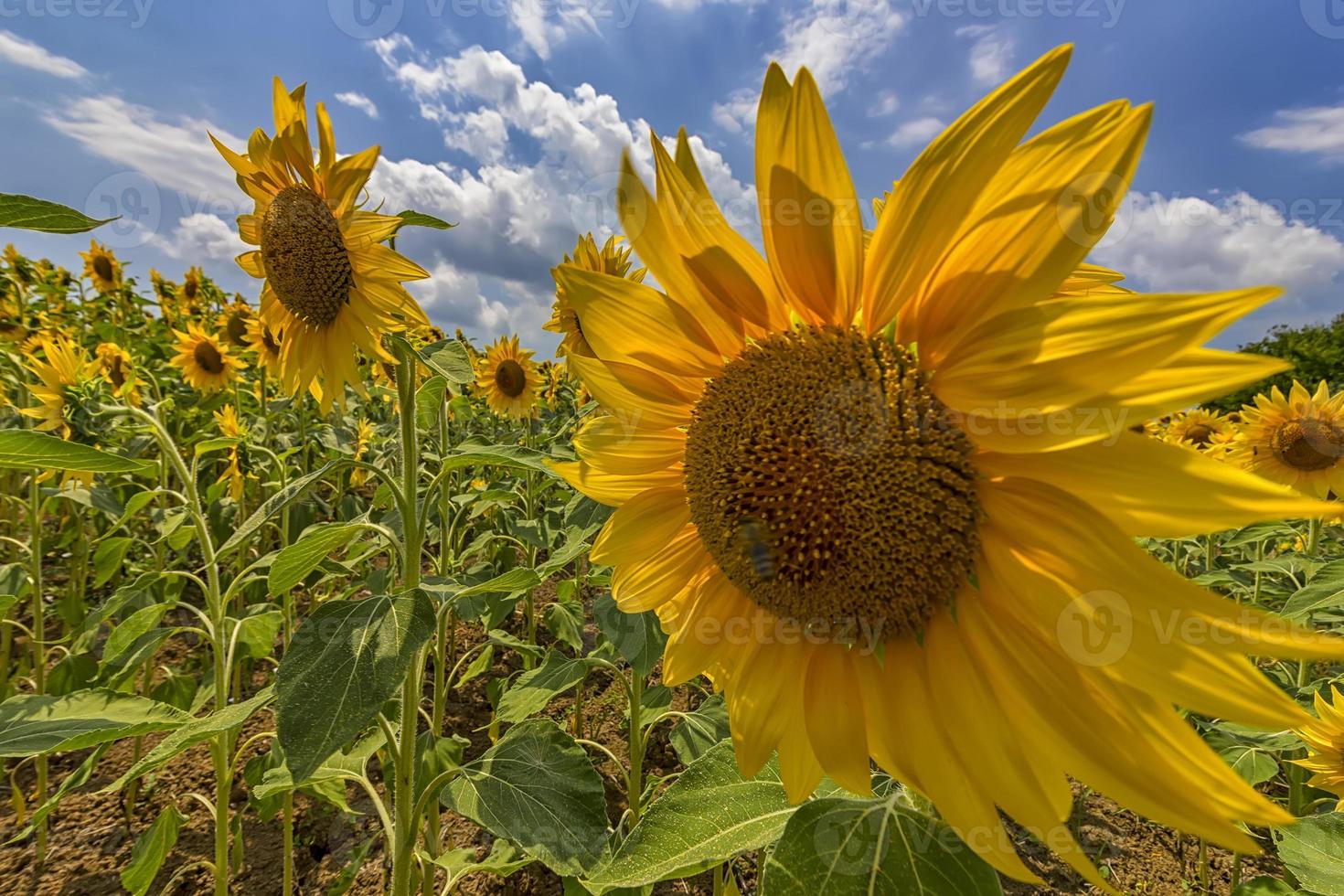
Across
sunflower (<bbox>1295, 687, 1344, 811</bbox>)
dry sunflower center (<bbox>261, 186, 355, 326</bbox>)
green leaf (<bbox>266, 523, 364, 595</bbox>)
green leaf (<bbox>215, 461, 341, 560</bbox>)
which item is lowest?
sunflower (<bbox>1295, 687, 1344, 811</bbox>)

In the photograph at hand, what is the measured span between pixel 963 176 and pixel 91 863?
→ 14.3 feet

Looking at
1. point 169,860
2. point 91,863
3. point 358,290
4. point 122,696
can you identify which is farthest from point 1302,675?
point 91,863

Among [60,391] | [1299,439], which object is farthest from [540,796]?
[1299,439]

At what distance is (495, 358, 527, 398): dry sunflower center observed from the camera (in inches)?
247

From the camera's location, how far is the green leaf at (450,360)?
5.53 feet

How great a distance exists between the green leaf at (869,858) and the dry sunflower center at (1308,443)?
447 cm

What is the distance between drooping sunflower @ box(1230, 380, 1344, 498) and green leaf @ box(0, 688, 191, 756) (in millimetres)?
5232

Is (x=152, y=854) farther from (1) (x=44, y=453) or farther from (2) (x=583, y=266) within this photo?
(2) (x=583, y=266)

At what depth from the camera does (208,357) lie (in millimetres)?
5945

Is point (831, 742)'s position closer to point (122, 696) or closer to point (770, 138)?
point (770, 138)

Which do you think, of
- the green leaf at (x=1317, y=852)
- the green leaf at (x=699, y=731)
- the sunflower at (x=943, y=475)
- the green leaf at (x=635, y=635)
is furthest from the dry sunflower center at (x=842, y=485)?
the green leaf at (x=699, y=731)

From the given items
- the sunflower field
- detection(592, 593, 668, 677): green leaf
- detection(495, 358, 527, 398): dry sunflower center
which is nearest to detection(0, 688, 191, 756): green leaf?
the sunflower field

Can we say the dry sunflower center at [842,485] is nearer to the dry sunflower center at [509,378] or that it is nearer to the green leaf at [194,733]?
the green leaf at [194,733]

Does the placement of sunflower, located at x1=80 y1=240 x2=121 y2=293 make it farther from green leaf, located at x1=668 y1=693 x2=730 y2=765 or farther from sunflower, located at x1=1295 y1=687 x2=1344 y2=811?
sunflower, located at x1=1295 y1=687 x2=1344 y2=811
